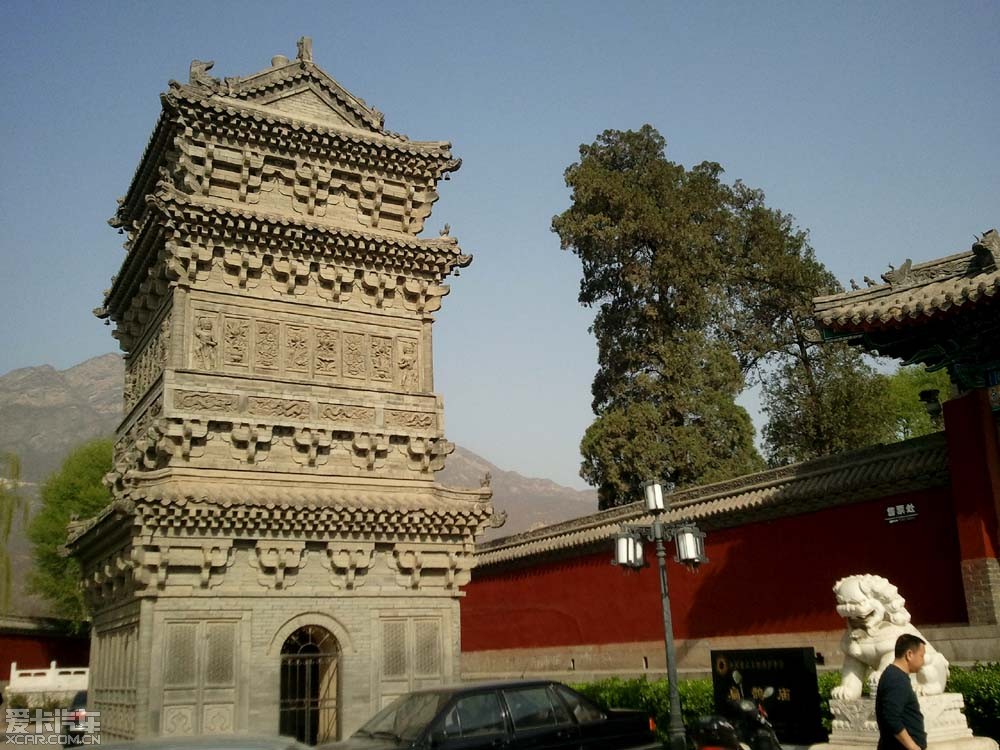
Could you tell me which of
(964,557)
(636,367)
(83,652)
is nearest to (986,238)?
(964,557)

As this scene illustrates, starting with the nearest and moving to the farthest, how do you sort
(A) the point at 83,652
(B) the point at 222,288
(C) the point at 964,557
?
(C) the point at 964,557 < (B) the point at 222,288 < (A) the point at 83,652

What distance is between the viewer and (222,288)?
55.0 feet

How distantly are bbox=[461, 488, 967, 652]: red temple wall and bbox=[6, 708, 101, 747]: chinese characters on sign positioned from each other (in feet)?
29.8

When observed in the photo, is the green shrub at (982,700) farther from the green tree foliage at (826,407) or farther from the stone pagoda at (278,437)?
the green tree foliage at (826,407)

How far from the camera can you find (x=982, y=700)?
10961 mm

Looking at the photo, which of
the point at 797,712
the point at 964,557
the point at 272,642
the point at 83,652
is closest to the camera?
the point at 797,712

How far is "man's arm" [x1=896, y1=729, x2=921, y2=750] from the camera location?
5805 millimetres

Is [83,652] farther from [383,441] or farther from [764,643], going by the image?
[764,643]

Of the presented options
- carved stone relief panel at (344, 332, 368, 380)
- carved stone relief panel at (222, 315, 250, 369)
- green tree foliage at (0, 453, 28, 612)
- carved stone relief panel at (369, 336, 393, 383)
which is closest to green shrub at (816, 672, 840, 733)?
carved stone relief panel at (369, 336, 393, 383)

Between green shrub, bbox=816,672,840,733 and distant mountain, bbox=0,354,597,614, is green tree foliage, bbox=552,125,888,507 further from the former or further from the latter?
distant mountain, bbox=0,354,597,614

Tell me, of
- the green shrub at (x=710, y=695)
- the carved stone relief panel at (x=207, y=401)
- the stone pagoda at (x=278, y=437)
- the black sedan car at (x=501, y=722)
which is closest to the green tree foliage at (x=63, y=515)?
the stone pagoda at (x=278, y=437)

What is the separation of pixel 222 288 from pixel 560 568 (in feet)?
30.3

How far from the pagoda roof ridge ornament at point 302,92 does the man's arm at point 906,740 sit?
49.4ft

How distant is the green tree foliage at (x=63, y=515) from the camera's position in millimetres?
36188
